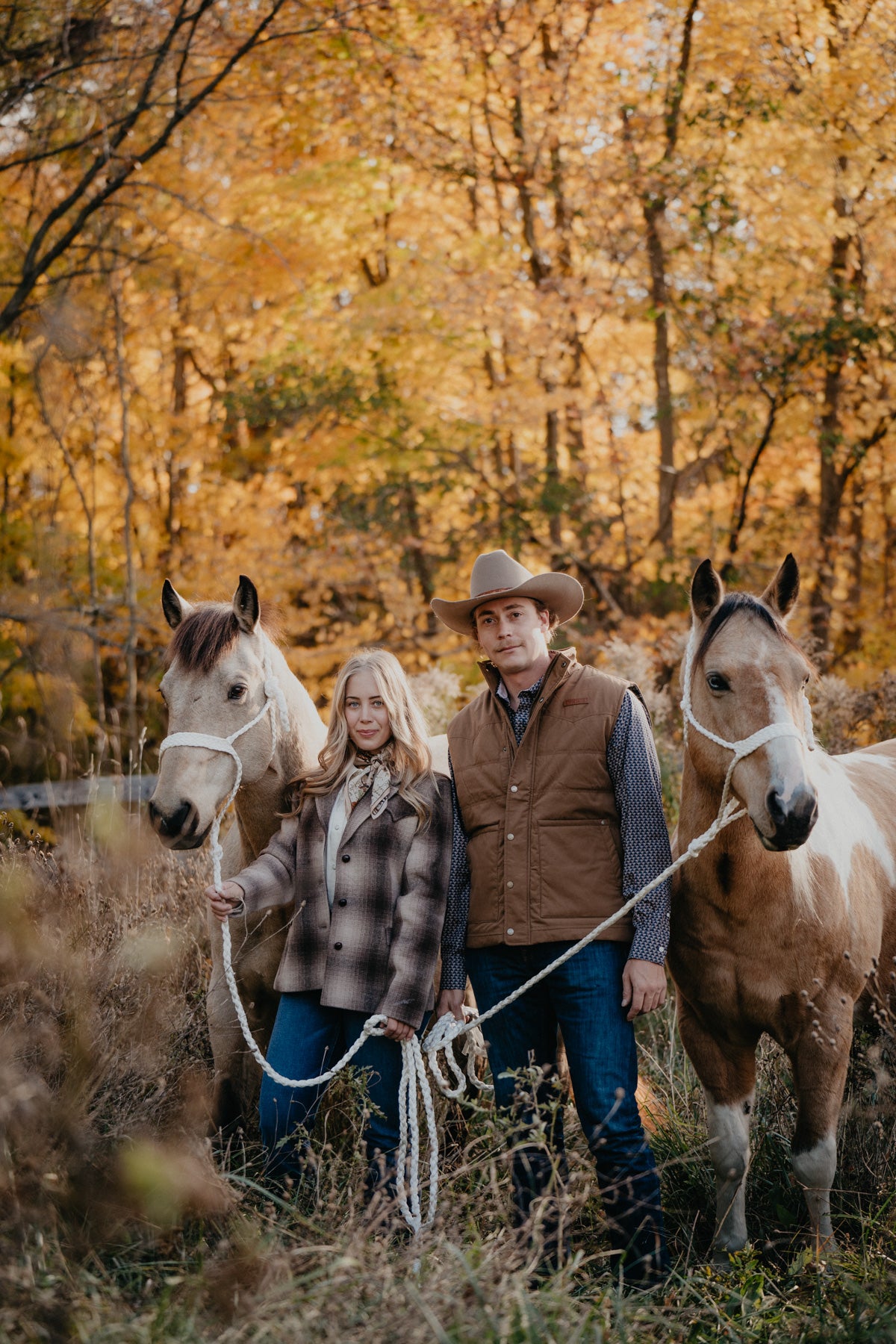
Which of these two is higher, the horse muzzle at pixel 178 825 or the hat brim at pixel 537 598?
the hat brim at pixel 537 598

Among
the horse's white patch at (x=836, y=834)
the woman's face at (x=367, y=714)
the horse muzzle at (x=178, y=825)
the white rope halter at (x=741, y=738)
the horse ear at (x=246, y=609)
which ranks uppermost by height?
the horse ear at (x=246, y=609)

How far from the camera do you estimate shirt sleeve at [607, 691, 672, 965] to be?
8.97 feet

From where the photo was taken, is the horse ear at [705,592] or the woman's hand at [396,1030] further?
the horse ear at [705,592]

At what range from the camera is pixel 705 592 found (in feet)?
9.70

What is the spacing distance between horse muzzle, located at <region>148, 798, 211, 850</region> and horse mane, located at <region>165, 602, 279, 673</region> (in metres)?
0.43

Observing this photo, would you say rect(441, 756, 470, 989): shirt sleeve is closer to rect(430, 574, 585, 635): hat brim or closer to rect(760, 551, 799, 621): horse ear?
rect(430, 574, 585, 635): hat brim

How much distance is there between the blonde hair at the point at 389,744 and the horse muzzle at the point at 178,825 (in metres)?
0.35

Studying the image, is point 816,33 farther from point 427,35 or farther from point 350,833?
point 350,833

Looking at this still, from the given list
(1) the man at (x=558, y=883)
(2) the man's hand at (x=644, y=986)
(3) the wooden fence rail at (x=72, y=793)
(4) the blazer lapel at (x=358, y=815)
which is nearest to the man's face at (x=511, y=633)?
(1) the man at (x=558, y=883)

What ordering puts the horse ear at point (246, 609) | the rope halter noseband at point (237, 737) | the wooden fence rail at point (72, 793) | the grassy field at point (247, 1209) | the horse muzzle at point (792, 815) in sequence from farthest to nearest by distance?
the wooden fence rail at point (72, 793) < the horse ear at point (246, 609) < the rope halter noseband at point (237, 737) < the horse muzzle at point (792, 815) < the grassy field at point (247, 1209)

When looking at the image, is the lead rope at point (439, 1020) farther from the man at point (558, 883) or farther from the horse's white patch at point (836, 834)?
the horse's white patch at point (836, 834)

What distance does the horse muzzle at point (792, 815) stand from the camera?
2.48 metres

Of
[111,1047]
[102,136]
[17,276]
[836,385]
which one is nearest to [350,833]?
[111,1047]

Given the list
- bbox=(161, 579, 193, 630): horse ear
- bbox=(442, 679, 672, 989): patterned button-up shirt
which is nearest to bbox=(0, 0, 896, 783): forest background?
bbox=(161, 579, 193, 630): horse ear
